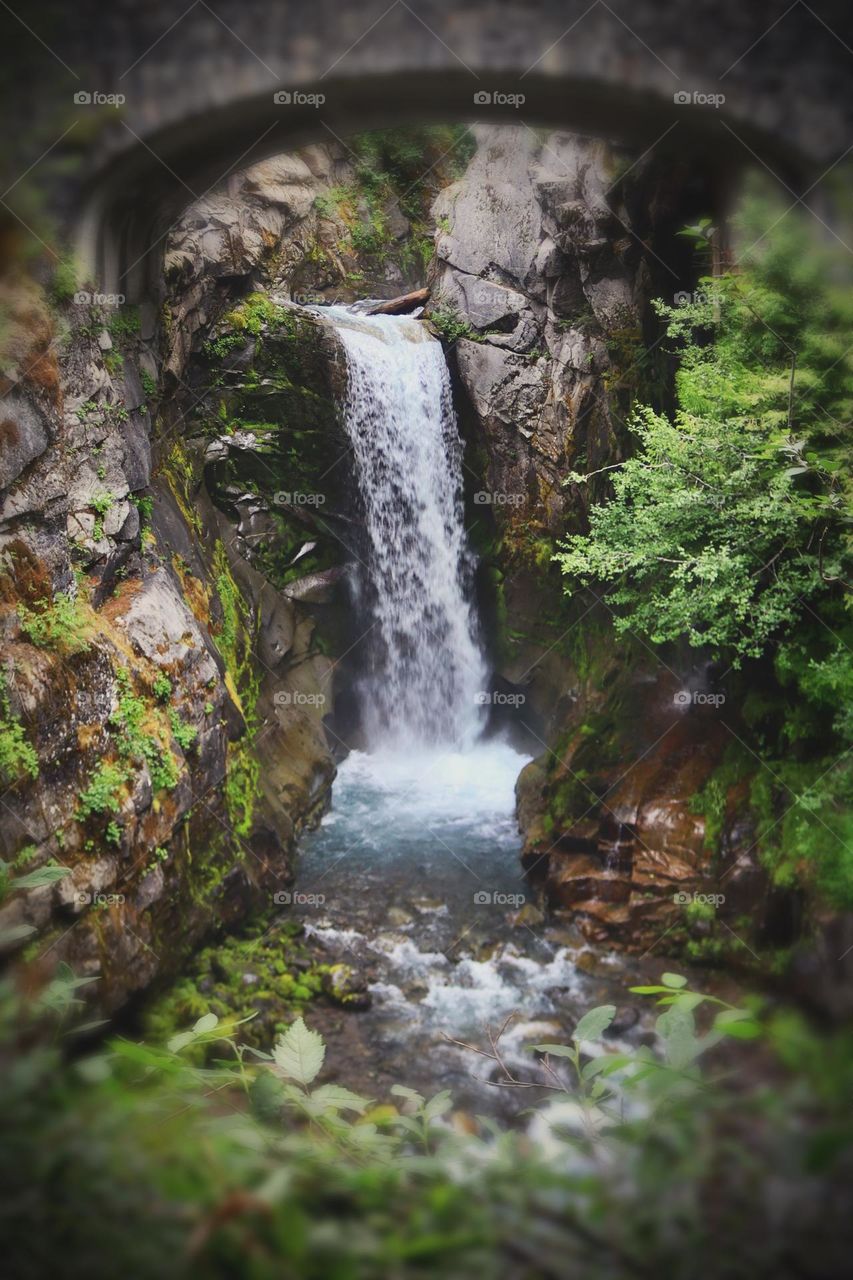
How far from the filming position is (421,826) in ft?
34.7

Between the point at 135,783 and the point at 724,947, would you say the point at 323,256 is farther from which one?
the point at 724,947

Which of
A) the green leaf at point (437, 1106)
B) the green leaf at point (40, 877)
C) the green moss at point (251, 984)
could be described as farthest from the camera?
the green moss at point (251, 984)

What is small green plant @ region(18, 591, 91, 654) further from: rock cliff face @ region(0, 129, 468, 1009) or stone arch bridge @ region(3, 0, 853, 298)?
stone arch bridge @ region(3, 0, 853, 298)

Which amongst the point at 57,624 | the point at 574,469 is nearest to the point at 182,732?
the point at 57,624

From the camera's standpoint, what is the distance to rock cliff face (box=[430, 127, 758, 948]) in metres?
8.27

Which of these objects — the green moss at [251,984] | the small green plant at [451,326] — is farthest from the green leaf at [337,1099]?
the small green plant at [451,326]

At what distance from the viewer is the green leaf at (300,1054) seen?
1.77 metres

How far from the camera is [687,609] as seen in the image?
6582mm

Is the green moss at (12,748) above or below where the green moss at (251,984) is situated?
above

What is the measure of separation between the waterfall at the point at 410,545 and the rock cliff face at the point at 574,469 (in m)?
0.52

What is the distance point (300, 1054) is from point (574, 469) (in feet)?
33.9

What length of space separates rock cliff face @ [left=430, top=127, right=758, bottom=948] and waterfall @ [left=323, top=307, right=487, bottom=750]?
0.52 m

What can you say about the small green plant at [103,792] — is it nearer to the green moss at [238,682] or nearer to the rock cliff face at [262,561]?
the rock cliff face at [262,561]

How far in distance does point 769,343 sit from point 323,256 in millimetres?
13749
